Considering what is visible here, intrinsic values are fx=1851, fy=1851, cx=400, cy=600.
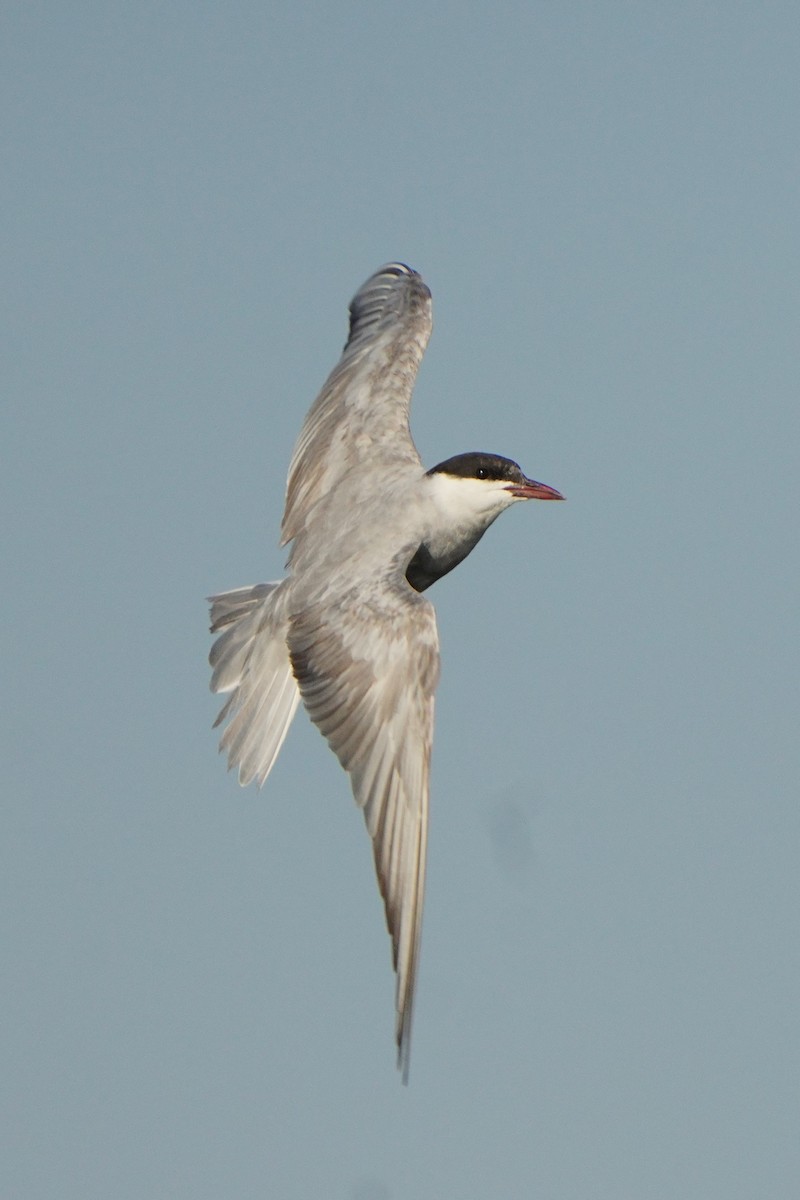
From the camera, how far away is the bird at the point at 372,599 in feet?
32.1

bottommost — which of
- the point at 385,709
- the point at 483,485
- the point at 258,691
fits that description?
the point at 385,709

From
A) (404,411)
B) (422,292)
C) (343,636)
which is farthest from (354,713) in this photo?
(422,292)

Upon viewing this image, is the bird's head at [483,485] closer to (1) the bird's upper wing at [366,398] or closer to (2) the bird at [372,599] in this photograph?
(2) the bird at [372,599]

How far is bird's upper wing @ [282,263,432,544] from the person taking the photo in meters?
13.7

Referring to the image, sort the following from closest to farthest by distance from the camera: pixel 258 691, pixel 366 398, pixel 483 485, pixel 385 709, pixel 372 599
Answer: pixel 385 709 < pixel 372 599 < pixel 258 691 < pixel 483 485 < pixel 366 398

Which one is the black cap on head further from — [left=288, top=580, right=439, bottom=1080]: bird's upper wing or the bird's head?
[left=288, top=580, right=439, bottom=1080]: bird's upper wing

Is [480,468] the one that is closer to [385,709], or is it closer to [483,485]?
[483,485]

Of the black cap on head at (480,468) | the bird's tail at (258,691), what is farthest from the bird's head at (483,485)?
the bird's tail at (258,691)

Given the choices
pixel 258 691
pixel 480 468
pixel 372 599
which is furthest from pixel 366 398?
pixel 372 599

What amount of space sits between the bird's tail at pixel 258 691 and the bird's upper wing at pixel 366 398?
4.16 feet

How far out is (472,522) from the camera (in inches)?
497

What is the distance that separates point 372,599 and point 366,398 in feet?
11.4

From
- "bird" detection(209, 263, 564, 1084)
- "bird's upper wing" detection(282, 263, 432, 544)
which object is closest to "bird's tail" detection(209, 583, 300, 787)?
"bird" detection(209, 263, 564, 1084)

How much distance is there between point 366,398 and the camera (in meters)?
14.2
